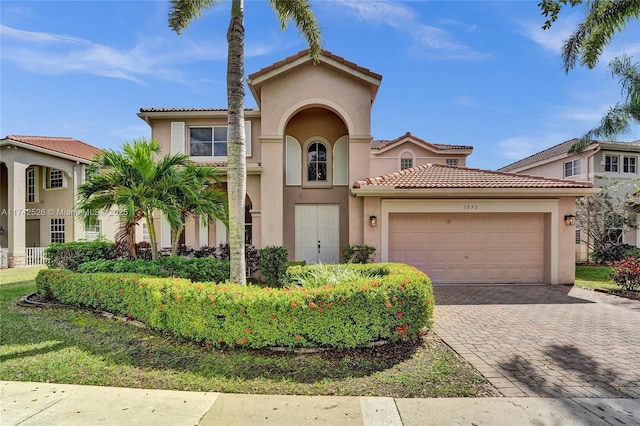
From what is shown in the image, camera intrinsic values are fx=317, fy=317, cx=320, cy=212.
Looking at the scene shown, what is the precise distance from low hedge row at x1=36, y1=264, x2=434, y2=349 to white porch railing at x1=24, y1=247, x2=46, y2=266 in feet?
57.9

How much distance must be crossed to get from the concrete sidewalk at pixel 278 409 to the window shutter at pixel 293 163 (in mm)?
10240

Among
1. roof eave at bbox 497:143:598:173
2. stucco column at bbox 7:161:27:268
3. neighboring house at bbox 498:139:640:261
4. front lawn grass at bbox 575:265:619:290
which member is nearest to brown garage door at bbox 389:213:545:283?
front lawn grass at bbox 575:265:619:290

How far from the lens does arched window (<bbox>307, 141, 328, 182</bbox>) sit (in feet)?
45.1

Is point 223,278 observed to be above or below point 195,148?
below

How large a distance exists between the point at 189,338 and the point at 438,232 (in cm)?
943

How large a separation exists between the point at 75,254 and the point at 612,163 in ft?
93.7

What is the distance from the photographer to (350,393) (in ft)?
13.4

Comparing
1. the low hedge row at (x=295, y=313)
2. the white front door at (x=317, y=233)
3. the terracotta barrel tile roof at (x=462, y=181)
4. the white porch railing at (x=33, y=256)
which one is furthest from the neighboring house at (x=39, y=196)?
the terracotta barrel tile roof at (x=462, y=181)

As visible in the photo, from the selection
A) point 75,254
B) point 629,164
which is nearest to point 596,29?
point 629,164

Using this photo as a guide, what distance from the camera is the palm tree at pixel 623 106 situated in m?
14.2

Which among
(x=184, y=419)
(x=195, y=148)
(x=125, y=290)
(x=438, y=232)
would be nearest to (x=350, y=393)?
(x=184, y=419)

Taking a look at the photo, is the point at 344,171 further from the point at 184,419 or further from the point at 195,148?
the point at 184,419

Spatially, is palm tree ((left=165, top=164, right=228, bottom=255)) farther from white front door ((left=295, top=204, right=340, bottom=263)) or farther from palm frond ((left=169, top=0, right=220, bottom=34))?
white front door ((left=295, top=204, right=340, bottom=263))

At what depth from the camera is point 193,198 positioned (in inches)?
334
